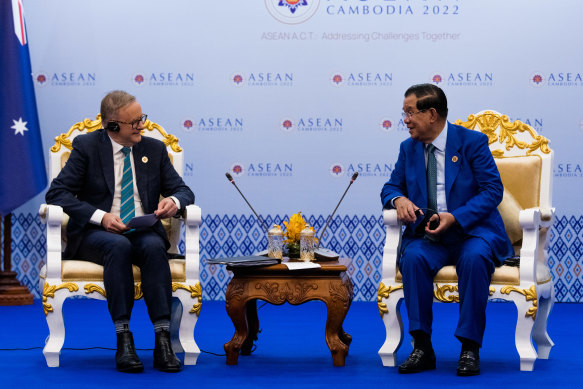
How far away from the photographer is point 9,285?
5867 mm

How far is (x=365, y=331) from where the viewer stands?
4750 mm

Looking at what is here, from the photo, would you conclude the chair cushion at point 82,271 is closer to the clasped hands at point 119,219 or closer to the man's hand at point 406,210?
the clasped hands at point 119,219

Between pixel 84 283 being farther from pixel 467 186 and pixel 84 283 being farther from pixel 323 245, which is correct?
pixel 323 245

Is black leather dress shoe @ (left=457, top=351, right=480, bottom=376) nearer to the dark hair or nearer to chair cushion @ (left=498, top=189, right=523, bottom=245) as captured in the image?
chair cushion @ (left=498, top=189, right=523, bottom=245)

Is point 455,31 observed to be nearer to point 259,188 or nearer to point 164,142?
point 259,188

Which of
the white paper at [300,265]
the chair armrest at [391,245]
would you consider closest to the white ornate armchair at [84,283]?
the white paper at [300,265]

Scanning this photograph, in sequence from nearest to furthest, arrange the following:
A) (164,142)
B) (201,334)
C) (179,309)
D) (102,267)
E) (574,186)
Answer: (102,267)
(179,309)
(164,142)
(201,334)
(574,186)

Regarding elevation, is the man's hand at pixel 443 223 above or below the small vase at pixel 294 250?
above

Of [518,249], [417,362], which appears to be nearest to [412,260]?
[417,362]

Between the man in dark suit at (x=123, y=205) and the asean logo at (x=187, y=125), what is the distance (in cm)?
195

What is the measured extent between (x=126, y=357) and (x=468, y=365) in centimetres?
130

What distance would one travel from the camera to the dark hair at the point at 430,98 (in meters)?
3.81

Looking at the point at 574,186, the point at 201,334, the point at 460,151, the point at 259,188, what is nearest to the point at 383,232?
the point at 259,188

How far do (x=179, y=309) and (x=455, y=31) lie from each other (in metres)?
2.90
